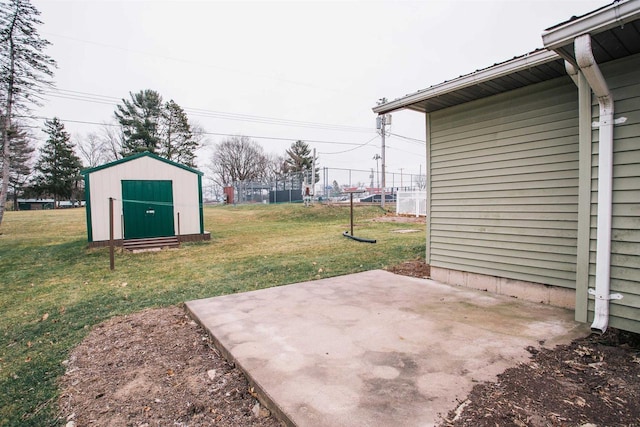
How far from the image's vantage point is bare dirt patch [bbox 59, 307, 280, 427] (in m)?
1.80

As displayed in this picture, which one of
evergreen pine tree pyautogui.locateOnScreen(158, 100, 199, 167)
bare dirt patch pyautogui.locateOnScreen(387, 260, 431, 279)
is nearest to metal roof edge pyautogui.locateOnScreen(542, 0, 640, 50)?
bare dirt patch pyautogui.locateOnScreen(387, 260, 431, 279)

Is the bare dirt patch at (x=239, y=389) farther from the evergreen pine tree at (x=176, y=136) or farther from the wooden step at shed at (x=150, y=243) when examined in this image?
the evergreen pine tree at (x=176, y=136)

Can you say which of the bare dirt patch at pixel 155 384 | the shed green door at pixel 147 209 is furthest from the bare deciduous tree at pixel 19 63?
the bare dirt patch at pixel 155 384

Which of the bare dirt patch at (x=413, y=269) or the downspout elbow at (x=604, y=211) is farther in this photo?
the bare dirt patch at (x=413, y=269)

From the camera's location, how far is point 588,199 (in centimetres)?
260

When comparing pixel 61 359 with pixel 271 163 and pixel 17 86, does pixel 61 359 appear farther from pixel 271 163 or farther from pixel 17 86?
pixel 271 163

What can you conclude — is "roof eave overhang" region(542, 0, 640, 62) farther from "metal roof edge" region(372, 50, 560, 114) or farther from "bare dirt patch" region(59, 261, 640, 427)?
"bare dirt patch" region(59, 261, 640, 427)

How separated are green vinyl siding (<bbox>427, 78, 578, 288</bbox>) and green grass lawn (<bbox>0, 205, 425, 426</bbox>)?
1.84 metres

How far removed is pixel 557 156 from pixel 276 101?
2729 centimetres

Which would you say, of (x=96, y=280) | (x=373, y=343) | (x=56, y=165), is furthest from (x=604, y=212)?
(x=56, y=165)

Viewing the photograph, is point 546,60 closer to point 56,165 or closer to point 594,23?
point 594,23

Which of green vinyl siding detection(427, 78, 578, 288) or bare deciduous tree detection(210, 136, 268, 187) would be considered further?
bare deciduous tree detection(210, 136, 268, 187)

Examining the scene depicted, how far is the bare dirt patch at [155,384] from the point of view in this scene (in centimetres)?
180

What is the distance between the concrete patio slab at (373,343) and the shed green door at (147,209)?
6773 millimetres
